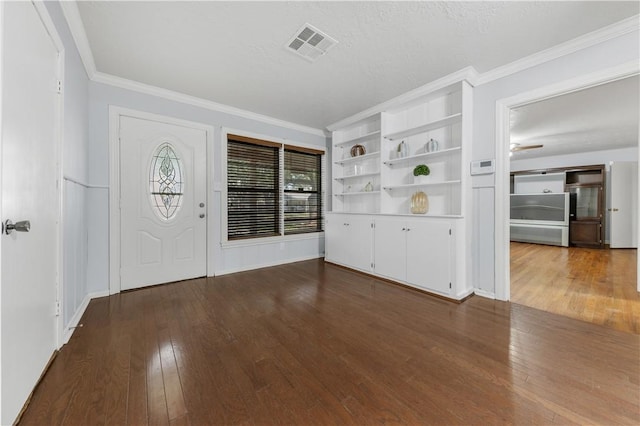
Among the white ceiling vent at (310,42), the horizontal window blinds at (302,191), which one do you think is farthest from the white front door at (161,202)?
the white ceiling vent at (310,42)

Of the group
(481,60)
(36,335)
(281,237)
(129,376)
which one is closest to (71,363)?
(36,335)

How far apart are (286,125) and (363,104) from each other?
1.39 m

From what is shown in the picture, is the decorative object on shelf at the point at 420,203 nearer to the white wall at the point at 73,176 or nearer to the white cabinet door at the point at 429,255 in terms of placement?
the white cabinet door at the point at 429,255

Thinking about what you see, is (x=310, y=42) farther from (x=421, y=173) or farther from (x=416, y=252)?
(x=416, y=252)

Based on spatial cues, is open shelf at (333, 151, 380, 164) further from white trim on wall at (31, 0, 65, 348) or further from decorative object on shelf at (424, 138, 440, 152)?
white trim on wall at (31, 0, 65, 348)

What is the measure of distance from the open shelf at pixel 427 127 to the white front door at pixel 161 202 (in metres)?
2.67

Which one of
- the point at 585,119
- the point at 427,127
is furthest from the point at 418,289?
the point at 585,119

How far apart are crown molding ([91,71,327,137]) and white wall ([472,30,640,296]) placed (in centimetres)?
281

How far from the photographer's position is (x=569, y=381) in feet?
4.73

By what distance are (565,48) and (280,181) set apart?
364 cm

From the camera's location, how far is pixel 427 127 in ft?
10.5

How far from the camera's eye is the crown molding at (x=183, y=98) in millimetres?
2811

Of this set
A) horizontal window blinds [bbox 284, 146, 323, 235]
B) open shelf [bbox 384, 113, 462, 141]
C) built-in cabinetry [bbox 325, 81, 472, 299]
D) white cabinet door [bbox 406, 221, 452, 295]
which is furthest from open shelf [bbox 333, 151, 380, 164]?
white cabinet door [bbox 406, 221, 452, 295]

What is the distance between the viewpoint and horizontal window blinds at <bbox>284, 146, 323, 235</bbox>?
14.5 ft
